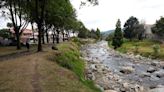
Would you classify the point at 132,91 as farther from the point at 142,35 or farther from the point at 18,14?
the point at 142,35

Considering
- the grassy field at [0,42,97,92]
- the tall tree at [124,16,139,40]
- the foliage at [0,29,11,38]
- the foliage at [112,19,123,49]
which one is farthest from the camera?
the tall tree at [124,16,139,40]

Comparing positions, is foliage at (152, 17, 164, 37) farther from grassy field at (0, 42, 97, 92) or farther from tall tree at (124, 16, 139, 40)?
grassy field at (0, 42, 97, 92)

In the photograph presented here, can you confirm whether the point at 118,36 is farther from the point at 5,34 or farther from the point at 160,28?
the point at 5,34

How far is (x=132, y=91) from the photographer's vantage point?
2858 centimetres

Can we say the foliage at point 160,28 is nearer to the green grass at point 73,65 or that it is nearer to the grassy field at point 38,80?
the green grass at point 73,65

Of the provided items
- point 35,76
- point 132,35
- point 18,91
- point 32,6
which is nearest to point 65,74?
point 35,76

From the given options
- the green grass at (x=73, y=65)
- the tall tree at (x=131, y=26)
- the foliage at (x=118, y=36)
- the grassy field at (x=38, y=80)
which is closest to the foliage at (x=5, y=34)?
the foliage at (x=118, y=36)

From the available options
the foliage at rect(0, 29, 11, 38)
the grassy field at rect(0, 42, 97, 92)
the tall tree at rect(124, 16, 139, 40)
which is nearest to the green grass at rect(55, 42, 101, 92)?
the grassy field at rect(0, 42, 97, 92)

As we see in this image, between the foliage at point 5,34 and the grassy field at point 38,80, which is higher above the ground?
the foliage at point 5,34

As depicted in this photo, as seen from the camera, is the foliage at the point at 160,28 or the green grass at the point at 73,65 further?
the foliage at the point at 160,28

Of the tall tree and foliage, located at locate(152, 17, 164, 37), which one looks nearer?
foliage, located at locate(152, 17, 164, 37)

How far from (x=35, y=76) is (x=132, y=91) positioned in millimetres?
10719

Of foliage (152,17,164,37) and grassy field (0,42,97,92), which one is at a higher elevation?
foliage (152,17,164,37)

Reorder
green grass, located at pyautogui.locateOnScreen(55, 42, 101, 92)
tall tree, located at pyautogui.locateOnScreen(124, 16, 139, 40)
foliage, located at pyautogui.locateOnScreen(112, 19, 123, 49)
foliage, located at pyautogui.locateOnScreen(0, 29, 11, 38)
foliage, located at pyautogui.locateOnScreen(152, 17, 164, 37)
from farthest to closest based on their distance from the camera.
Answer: tall tree, located at pyautogui.locateOnScreen(124, 16, 139, 40) < foliage, located at pyautogui.locateOnScreen(152, 17, 164, 37) < foliage, located at pyautogui.locateOnScreen(112, 19, 123, 49) < foliage, located at pyautogui.locateOnScreen(0, 29, 11, 38) < green grass, located at pyautogui.locateOnScreen(55, 42, 101, 92)
